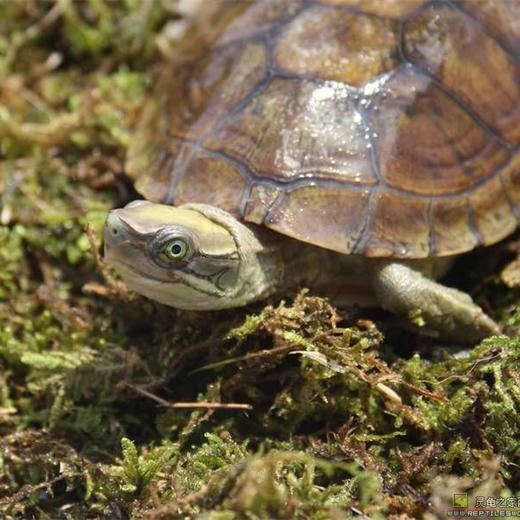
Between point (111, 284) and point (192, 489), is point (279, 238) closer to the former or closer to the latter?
point (111, 284)

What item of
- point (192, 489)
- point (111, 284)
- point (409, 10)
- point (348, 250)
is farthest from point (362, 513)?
point (409, 10)

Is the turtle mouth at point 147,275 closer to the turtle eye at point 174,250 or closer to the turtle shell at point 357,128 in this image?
the turtle eye at point 174,250

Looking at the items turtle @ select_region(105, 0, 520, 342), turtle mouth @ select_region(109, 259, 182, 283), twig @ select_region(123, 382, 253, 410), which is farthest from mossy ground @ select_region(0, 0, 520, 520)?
turtle mouth @ select_region(109, 259, 182, 283)

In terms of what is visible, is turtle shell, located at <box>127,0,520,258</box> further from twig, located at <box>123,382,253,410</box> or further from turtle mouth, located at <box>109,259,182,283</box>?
twig, located at <box>123,382,253,410</box>

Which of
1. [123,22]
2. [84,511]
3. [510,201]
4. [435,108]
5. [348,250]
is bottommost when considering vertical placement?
[84,511]

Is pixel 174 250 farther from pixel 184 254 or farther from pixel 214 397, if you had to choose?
pixel 214 397
